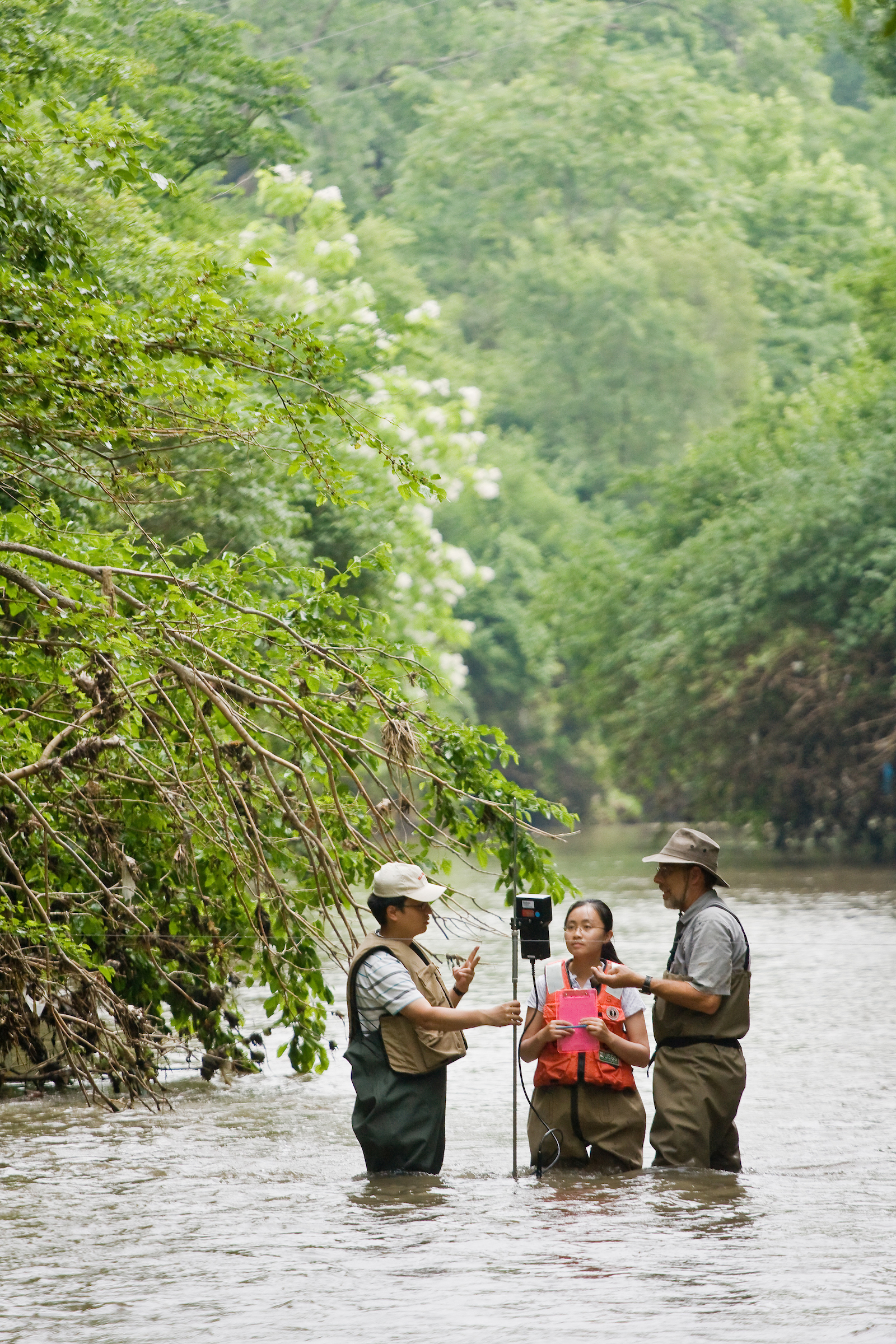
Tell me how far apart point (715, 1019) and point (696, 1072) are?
220 millimetres

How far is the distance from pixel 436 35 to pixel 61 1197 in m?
81.9

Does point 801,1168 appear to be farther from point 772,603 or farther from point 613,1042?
point 772,603

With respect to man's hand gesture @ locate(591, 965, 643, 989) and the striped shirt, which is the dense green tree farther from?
man's hand gesture @ locate(591, 965, 643, 989)

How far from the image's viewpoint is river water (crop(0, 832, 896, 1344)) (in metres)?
6.32

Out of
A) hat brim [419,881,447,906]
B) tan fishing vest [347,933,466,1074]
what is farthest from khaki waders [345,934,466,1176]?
hat brim [419,881,447,906]

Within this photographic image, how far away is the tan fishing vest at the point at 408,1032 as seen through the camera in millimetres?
7496

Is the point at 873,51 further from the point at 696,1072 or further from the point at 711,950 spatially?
the point at 696,1072

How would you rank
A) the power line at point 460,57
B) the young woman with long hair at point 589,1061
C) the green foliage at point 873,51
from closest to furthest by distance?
1. the young woman with long hair at point 589,1061
2. the green foliage at point 873,51
3. the power line at point 460,57

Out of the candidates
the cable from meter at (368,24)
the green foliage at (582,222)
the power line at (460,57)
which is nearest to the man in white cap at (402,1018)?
the green foliage at (582,222)

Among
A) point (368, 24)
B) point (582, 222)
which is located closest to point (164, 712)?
point (582, 222)

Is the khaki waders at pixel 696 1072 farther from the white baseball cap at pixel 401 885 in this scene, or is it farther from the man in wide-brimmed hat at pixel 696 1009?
the white baseball cap at pixel 401 885

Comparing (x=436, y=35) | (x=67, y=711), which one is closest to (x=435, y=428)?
(x=67, y=711)

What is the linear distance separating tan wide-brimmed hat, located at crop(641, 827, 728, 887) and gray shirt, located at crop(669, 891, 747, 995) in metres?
0.15

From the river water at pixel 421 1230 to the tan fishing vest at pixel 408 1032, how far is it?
A: 631 mm
